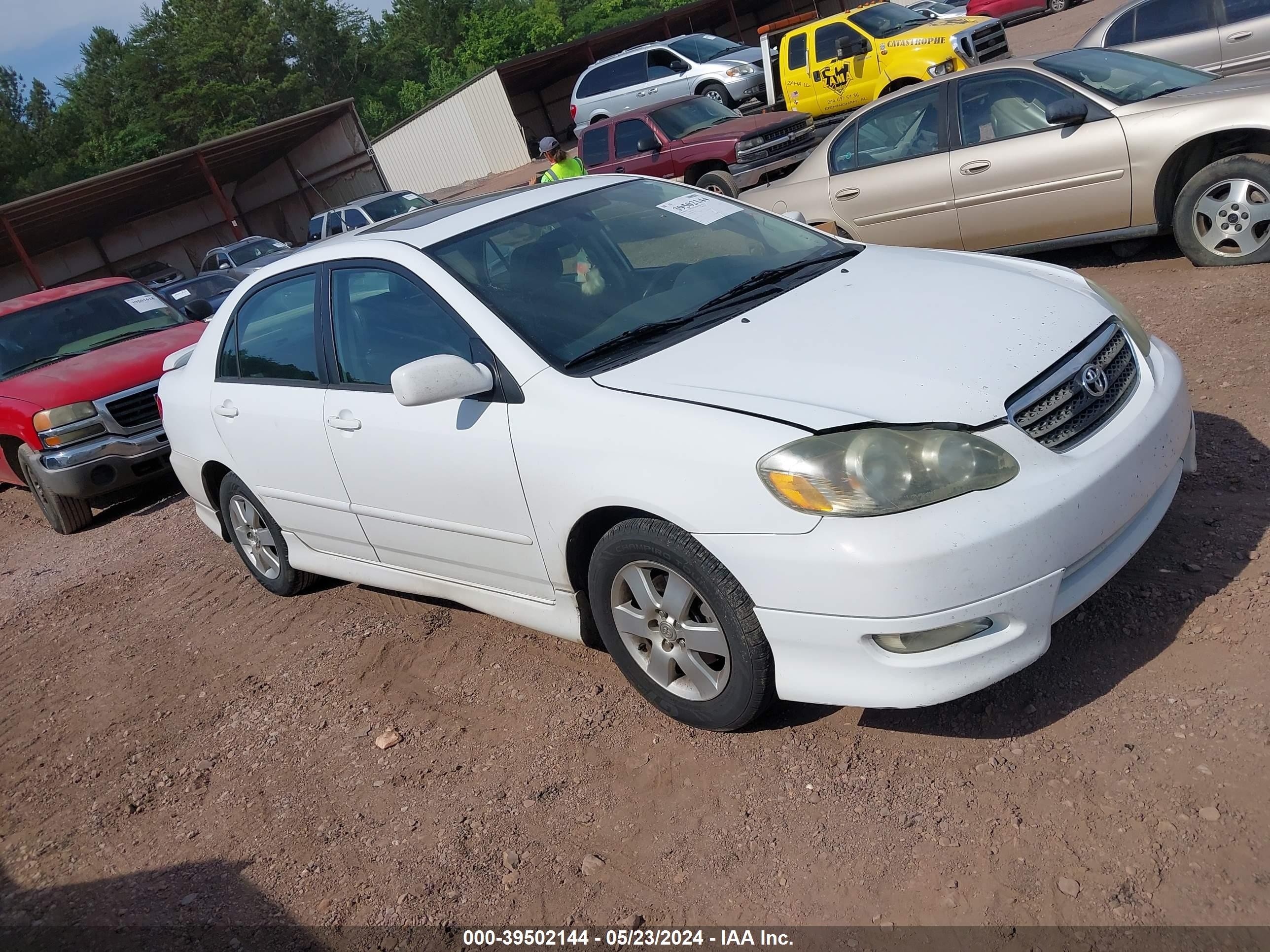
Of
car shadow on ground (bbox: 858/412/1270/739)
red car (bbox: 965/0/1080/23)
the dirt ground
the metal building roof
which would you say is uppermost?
the metal building roof

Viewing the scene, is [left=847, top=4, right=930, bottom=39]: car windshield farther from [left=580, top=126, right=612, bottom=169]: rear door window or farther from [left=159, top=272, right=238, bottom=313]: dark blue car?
[left=159, top=272, right=238, bottom=313]: dark blue car

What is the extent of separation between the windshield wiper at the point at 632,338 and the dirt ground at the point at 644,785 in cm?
125

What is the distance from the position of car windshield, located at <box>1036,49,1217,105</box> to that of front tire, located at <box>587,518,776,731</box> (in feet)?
17.5

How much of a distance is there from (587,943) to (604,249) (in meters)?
2.50

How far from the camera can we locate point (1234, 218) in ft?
20.5

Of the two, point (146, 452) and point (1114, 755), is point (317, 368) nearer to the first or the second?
point (1114, 755)

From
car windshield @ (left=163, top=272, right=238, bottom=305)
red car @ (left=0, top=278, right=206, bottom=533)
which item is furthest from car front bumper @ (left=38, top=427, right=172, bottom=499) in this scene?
car windshield @ (left=163, top=272, right=238, bottom=305)

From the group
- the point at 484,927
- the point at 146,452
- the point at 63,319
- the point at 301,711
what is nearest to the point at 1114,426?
the point at 484,927

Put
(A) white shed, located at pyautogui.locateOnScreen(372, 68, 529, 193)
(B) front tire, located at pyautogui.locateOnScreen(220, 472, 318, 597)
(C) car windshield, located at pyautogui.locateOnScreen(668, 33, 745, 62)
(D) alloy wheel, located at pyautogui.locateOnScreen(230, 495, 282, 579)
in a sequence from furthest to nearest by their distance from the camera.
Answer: (A) white shed, located at pyautogui.locateOnScreen(372, 68, 529, 193), (C) car windshield, located at pyautogui.locateOnScreen(668, 33, 745, 62), (D) alloy wheel, located at pyautogui.locateOnScreen(230, 495, 282, 579), (B) front tire, located at pyautogui.locateOnScreen(220, 472, 318, 597)

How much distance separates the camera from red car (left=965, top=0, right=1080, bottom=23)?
26.0 metres

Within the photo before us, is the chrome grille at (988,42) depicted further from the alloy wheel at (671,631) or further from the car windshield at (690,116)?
the alloy wheel at (671,631)

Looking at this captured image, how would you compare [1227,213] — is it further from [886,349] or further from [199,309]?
[199,309]

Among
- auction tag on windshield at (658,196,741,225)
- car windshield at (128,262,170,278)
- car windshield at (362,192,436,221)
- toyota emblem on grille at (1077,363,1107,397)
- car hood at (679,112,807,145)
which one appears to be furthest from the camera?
car windshield at (128,262,170,278)

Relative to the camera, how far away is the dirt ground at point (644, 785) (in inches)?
103
